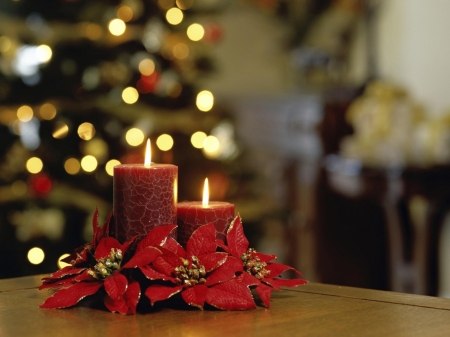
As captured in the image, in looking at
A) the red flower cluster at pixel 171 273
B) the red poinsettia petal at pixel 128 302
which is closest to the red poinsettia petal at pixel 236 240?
the red flower cluster at pixel 171 273

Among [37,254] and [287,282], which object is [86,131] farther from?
[287,282]

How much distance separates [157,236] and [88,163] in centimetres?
172

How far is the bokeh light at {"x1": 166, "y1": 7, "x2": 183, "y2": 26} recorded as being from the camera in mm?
2650

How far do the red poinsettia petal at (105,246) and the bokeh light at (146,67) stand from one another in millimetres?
1849

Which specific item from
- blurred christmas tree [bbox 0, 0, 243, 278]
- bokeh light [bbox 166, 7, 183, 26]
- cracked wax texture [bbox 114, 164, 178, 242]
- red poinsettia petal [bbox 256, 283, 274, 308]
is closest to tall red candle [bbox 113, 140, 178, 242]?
cracked wax texture [bbox 114, 164, 178, 242]

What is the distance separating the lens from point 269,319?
2.33ft

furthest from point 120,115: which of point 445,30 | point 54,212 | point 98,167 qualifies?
point 445,30

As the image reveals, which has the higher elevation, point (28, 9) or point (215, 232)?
point (28, 9)

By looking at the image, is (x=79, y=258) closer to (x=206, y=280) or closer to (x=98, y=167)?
(x=206, y=280)

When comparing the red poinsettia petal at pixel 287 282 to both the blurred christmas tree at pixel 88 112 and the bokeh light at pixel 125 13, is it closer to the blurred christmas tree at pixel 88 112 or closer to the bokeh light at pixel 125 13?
the blurred christmas tree at pixel 88 112

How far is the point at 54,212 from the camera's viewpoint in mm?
2385

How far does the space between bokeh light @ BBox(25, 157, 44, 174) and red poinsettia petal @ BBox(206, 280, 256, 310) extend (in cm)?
175

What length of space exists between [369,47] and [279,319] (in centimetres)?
287

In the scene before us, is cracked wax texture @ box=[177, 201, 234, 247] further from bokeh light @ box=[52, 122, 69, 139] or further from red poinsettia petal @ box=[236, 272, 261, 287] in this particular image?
bokeh light @ box=[52, 122, 69, 139]
